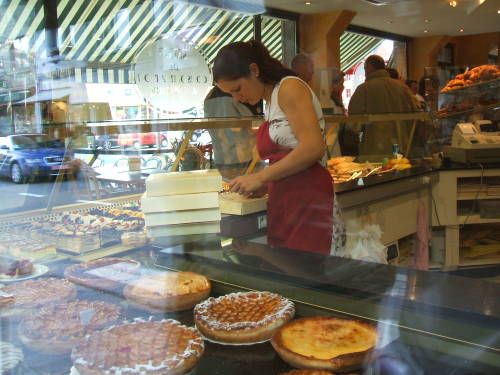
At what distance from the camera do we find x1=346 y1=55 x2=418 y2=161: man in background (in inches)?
130

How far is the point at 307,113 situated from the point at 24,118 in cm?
101

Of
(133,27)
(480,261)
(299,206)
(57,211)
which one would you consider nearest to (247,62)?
(299,206)

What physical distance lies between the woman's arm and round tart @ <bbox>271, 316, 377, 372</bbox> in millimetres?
802

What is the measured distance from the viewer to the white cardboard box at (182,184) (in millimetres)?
1336

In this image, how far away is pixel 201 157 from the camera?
2357mm

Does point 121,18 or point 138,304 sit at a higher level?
point 121,18

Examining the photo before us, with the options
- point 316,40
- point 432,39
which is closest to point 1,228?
point 432,39

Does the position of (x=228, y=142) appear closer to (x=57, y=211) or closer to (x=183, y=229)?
(x=57, y=211)

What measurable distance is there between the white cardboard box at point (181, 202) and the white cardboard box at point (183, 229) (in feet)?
0.19

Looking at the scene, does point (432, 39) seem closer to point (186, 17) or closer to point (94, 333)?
point (186, 17)

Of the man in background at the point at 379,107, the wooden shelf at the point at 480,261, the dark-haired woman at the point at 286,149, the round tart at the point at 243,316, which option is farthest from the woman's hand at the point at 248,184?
the wooden shelf at the point at 480,261

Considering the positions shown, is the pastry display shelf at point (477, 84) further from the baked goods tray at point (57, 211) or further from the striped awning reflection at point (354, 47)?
the baked goods tray at point (57, 211)

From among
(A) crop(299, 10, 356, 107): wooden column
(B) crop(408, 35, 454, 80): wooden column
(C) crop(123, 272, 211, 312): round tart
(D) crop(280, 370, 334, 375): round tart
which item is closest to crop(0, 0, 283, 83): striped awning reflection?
(A) crop(299, 10, 356, 107): wooden column

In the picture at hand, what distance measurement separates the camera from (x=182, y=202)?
133 centimetres
